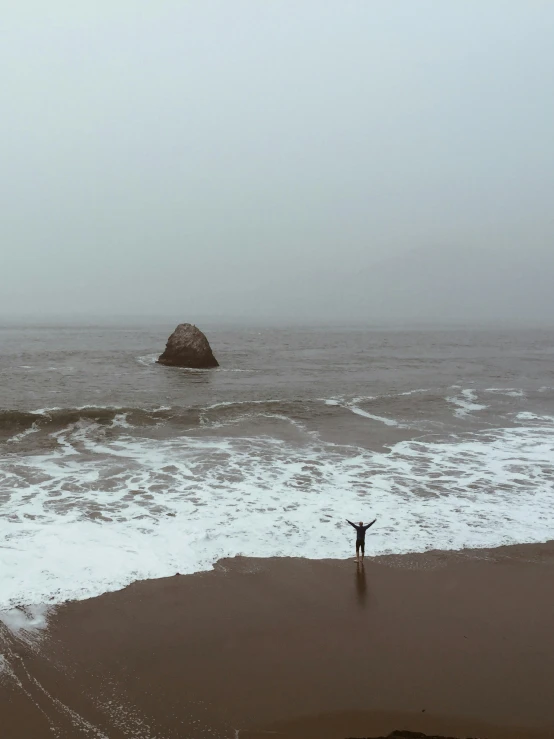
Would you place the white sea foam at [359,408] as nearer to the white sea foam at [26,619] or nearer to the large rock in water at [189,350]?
the large rock in water at [189,350]

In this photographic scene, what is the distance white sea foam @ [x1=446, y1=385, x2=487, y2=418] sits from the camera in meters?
28.8

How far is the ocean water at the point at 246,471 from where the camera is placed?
12.4 m

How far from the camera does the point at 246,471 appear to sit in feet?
60.3

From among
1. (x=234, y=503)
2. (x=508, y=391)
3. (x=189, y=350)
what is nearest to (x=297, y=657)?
(x=234, y=503)

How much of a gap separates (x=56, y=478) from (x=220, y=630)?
34.1ft

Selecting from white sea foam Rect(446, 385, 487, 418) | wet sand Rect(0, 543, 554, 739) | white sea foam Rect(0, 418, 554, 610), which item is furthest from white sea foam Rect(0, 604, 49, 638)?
white sea foam Rect(446, 385, 487, 418)

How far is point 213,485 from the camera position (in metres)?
16.9

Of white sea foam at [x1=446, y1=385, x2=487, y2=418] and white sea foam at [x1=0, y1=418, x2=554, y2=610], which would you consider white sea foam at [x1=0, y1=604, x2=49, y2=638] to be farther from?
white sea foam at [x1=446, y1=385, x2=487, y2=418]

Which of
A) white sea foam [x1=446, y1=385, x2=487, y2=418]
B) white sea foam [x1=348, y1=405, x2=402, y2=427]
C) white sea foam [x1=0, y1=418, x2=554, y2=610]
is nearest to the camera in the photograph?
white sea foam [x1=0, y1=418, x2=554, y2=610]

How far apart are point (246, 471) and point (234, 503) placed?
3154mm

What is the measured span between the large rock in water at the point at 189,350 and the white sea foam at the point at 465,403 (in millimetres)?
20847

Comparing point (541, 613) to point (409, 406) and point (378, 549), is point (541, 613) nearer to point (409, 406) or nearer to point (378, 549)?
point (378, 549)

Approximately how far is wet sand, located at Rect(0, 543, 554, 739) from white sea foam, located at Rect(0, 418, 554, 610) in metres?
1.27

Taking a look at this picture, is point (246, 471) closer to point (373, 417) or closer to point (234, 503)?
point (234, 503)
